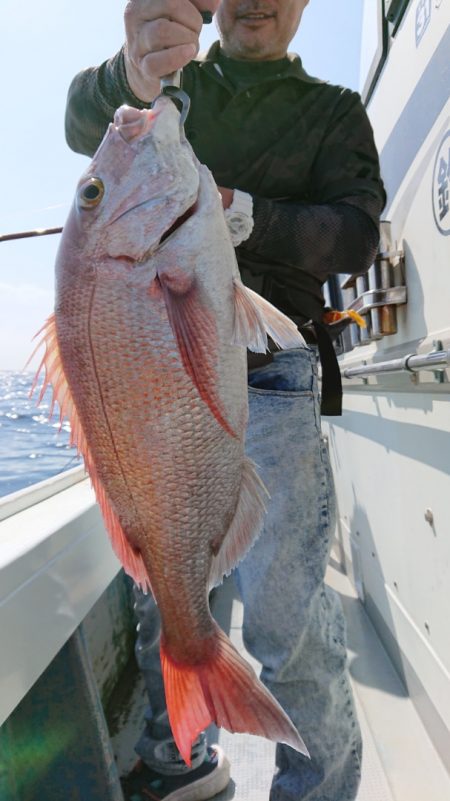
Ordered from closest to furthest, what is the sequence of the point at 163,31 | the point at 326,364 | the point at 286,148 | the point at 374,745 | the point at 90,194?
the point at 163,31 → the point at 90,194 → the point at 286,148 → the point at 326,364 → the point at 374,745

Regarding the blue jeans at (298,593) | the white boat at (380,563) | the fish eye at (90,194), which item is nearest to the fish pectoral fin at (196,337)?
the fish eye at (90,194)

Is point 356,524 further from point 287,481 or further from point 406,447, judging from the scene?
point 287,481

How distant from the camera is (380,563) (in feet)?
10.0

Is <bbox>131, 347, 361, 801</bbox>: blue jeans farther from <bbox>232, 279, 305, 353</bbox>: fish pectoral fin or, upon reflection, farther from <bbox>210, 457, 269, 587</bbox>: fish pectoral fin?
<bbox>232, 279, 305, 353</bbox>: fish pectoral fin

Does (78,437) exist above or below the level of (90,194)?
below

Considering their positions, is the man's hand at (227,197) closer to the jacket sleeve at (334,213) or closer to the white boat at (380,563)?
the jacket sleeve at (334,213)

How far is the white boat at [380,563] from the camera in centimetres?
177

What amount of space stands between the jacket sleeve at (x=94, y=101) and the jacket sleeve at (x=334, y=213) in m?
0.46

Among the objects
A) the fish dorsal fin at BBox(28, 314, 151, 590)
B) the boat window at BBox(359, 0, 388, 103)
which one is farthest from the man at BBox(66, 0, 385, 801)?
the boat window at BBox(359, 0, 388, 103)

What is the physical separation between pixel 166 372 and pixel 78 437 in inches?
10.1

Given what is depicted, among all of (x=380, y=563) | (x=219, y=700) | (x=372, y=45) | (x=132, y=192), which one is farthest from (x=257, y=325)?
(x=372, y=45)

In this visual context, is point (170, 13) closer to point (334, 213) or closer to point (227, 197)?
point (227, 197)

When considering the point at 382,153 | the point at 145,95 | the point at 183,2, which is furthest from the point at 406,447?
the point at 183,2

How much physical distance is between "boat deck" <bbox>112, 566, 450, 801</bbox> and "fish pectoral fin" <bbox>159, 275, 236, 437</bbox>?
174 centimetres
